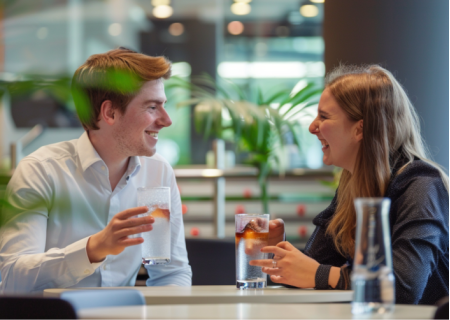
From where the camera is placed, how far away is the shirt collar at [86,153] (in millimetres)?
1823

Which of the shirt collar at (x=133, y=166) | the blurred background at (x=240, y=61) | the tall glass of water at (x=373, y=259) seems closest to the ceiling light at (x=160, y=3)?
the blurred background at (x=240, y=61)

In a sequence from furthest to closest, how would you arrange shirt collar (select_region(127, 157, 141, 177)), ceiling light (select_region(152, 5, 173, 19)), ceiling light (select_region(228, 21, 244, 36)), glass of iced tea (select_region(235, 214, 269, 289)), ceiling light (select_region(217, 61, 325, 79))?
1. ceiling light (select_region(152, 5, 173, 19))
2. ceiling light (select_region(228, 21, 244, 36))
3. ceiling light (select_region(217, 61, 325, 79))
4. shirt collar (select_region(127, 157, 141, 177))
5. glass of iced tea (select_region(235, 214, 269, 289))

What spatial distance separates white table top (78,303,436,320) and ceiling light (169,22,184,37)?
23.9 feet

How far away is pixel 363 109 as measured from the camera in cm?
164

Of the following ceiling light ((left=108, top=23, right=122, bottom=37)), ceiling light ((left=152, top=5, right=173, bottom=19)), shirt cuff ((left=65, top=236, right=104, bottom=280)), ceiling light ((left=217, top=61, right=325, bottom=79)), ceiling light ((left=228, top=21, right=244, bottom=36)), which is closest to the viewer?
shirt cuff ((left=65, top=236, right=104, bottom=280))

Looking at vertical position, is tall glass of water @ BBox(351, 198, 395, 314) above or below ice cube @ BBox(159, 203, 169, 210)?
below

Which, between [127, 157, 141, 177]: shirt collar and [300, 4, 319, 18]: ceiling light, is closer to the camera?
[127, 157, 141, 177]: shirt collar

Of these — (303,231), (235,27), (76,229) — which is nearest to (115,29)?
(235,27)

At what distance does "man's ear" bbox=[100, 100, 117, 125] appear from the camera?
192 centimetres

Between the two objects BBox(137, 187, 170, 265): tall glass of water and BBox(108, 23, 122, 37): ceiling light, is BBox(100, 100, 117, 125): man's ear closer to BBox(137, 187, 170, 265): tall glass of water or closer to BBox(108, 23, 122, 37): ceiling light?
BBox(137, 187, 170, 265): tall glass of water

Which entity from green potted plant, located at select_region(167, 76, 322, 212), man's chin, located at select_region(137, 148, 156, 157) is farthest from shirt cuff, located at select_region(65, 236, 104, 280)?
green potted plant, located at select_region(167, 76, 322, 212)

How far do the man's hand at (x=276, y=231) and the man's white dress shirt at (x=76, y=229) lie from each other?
488 millimetres

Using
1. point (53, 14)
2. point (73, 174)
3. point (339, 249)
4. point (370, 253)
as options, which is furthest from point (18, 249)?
point (53, 14)

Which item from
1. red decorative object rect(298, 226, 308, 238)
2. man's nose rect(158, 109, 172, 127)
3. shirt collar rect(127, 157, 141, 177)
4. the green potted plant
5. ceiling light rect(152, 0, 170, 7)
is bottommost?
red decorative object rect(298, 226, 308, 238)
